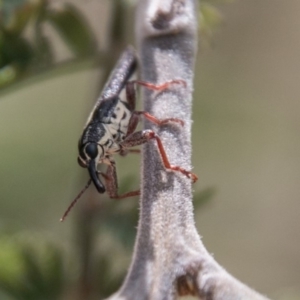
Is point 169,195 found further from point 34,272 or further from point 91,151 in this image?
point 34,272

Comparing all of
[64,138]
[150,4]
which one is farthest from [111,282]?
[64,138]

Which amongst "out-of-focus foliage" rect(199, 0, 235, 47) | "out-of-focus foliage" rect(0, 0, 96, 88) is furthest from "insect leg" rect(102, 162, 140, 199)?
"out-of-focus foliage" rect(199, 0, 235, 47)

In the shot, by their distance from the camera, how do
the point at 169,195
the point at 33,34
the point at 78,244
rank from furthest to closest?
the point at 78,244 → the point at 33,34 → the point at 169,195

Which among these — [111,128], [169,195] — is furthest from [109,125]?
[169,195]

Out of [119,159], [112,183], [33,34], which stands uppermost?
[33,34]

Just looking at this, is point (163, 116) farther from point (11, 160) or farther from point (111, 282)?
point (11, 160)

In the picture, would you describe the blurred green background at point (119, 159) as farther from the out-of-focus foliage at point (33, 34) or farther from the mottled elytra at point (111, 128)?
the mottled elytra at point (111, 128)
